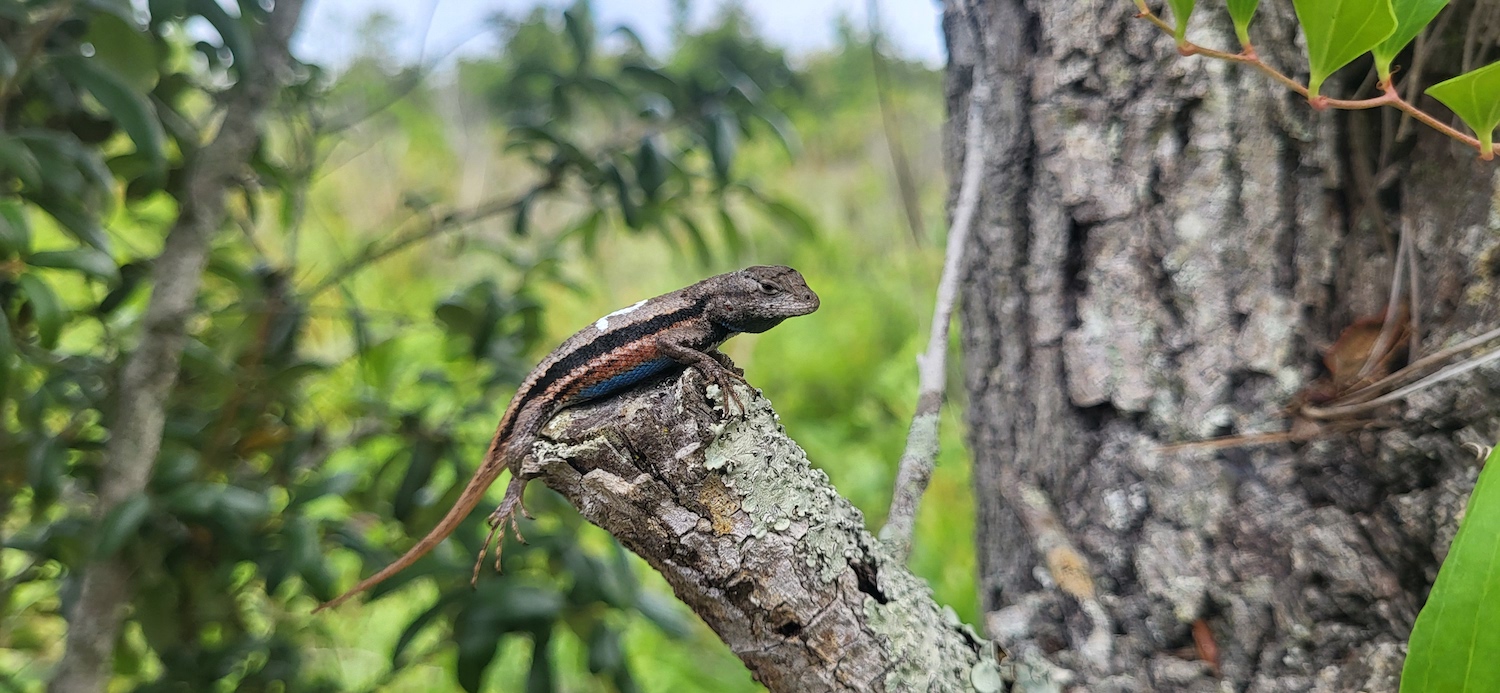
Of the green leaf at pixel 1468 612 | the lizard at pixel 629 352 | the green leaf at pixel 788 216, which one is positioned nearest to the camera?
the green leaf at pixel 1468 612

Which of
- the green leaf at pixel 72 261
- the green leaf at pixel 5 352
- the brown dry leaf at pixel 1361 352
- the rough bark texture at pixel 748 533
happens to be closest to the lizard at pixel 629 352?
the rough bark texture at pixel 748 533

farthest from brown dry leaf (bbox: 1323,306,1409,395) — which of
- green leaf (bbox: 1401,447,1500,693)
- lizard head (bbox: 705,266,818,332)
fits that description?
lizard head (bbox: 705,266,818,332)

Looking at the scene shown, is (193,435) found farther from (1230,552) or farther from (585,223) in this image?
(1230,552)

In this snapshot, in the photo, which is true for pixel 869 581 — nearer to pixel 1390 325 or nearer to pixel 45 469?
pixel 1390 325

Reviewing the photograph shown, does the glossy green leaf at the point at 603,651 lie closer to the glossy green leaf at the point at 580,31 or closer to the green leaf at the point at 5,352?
the green leaf at the point at 5,352

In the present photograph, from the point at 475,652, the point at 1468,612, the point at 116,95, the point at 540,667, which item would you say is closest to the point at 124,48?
the point at 116,95

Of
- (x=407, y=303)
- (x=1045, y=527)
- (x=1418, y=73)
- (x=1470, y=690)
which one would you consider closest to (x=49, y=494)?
(x=1045, y=527)
